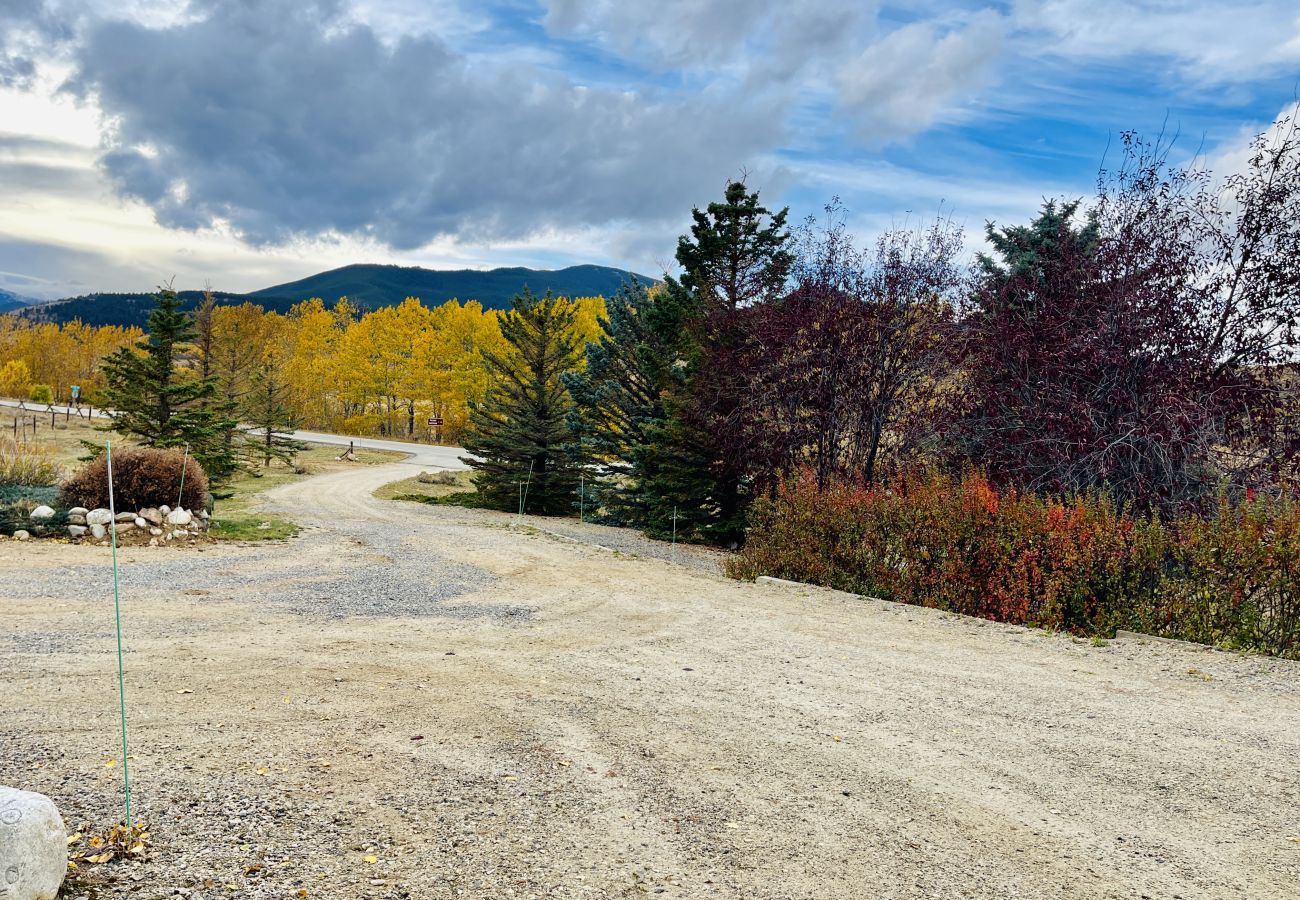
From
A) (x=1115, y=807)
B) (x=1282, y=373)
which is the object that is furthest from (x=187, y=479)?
(x=1282, y=373)

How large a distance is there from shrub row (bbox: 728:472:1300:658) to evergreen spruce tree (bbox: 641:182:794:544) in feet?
17.5

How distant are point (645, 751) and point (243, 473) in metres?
27.6

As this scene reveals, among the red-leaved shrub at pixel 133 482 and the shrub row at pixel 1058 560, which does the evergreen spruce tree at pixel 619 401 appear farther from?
the red-leaved shrub at pixel 133 482

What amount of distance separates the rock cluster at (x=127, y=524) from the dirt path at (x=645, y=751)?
4.03 meters

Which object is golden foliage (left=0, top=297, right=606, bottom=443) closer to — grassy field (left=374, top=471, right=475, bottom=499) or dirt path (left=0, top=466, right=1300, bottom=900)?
grassy field (left=374, top=471, right=475, bottom=499)

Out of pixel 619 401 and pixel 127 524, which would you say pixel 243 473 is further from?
pixel 127 524

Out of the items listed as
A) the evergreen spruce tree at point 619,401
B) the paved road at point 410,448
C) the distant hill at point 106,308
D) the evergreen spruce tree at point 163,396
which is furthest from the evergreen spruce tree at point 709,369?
the distant hill at point 106,308

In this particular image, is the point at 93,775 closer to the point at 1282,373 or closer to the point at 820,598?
the point at 820,598

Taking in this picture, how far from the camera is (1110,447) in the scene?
1191 cm

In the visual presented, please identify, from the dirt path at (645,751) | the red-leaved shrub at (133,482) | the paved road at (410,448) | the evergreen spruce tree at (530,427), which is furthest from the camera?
the paved road at (410,448)

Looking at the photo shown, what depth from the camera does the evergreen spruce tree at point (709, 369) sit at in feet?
57.2

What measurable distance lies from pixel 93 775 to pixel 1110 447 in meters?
12.3

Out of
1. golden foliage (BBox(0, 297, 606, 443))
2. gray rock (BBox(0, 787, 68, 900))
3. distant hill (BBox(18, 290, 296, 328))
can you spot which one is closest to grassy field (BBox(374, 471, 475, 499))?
golden foliage (BBox(0, 297, 606, 443))

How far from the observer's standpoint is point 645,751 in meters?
5.23
